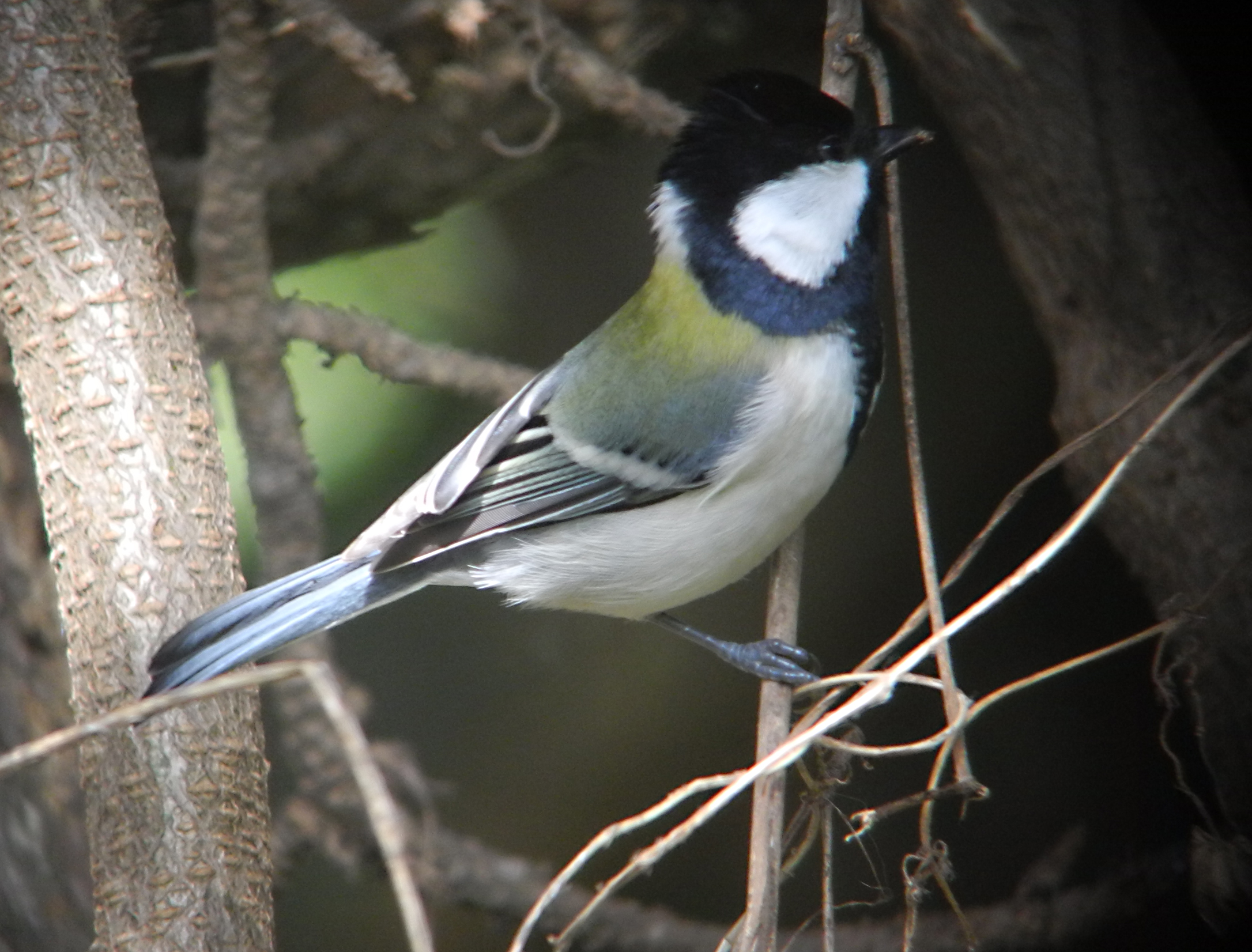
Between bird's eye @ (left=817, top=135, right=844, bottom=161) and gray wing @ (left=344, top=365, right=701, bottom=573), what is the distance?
0.44m

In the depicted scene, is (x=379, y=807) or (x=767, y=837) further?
(x=767, y=837)

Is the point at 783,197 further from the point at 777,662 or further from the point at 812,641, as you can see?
the point at 812,641

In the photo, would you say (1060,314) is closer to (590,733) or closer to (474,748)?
(590,733)

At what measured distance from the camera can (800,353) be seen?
1.41 meters

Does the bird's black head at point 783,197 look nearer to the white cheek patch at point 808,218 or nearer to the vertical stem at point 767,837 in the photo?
the white cheek patch at point 808,218

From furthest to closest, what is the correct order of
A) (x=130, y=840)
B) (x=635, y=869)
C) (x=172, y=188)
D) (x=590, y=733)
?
(x=590, y=733) → (x=172, y=188) → (x=130, y=840) → (x=635, y=869)

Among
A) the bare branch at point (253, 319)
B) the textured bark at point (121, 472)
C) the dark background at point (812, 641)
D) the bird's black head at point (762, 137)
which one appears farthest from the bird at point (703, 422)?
the dark background at point (812, 641)

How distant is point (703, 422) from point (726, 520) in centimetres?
12

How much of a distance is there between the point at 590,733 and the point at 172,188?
115 cm

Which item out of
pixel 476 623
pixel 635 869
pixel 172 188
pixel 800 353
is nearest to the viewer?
pixel 635 869

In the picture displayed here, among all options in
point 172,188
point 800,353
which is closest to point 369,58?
point 172,188

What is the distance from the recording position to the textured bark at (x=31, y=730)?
152 cm

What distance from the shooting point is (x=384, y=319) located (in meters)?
1.80

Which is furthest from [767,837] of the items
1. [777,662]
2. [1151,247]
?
Answer: [1151,247]
